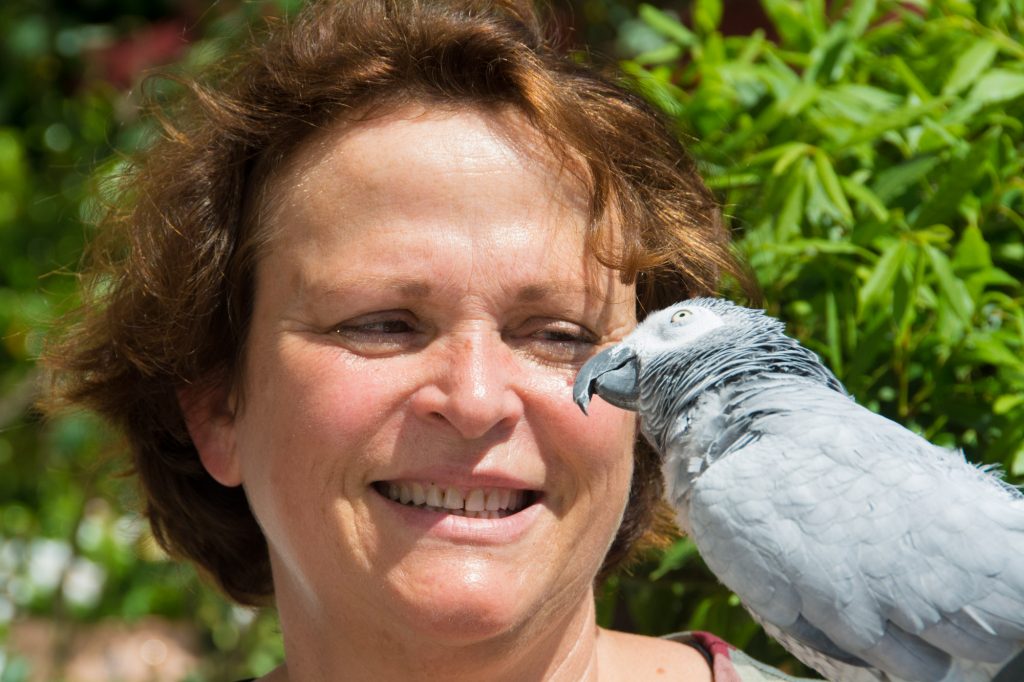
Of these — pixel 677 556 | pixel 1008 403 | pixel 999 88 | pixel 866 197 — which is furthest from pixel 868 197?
pixel 677 556

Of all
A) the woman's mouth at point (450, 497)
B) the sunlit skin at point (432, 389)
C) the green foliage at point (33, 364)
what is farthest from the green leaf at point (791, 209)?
the green foliage at point (33, 364)

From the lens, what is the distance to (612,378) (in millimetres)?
1910

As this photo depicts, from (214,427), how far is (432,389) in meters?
0.66

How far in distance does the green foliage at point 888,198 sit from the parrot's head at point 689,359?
0.34 metres

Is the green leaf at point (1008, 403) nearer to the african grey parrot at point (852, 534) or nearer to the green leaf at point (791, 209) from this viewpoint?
the african grey parrot at point (852, 534)

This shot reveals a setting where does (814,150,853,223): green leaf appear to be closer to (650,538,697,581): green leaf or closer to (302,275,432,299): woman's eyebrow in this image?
(650,538,697,581): green leaf

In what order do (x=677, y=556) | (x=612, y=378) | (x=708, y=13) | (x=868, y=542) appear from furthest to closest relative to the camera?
(x=708, y=13) < (x=677, y=556) < (x=612, y=378) < (x=868, y=542)

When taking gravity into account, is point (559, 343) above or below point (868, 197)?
below

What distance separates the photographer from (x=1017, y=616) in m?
1.53

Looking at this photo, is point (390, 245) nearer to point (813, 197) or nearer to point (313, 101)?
point (313, 101)

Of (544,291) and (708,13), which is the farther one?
(708,13)

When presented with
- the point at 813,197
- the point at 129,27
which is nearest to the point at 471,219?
the point at 813,197

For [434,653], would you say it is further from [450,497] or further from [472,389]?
[472,389]

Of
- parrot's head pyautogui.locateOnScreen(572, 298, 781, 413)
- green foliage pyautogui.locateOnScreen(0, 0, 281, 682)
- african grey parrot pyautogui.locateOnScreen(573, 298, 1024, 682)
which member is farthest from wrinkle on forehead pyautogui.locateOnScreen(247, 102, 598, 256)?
green foliage pyautogui.locateOnScreen(0, 0, 281, 682)
